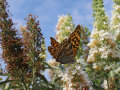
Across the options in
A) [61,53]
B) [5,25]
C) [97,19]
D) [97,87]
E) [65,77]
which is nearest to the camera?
[65,77]

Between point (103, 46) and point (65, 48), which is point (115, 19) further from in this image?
A: point (65, 48)

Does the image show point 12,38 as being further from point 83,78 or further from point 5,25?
point 83,78

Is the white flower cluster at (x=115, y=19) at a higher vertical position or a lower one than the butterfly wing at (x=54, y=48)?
higher

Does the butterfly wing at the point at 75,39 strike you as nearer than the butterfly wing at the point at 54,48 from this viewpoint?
Yes

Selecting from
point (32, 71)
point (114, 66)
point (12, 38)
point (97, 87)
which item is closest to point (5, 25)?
point (12, 38)

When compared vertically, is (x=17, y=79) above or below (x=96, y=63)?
below

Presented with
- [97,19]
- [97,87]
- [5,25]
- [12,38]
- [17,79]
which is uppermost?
[97,19]

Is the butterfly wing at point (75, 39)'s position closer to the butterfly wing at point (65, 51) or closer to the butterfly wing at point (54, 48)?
the butterfly wing at point (65, 51)

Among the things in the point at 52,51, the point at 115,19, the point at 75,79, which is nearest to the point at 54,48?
the point at 52,51

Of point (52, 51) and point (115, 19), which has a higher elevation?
point (115, 19)

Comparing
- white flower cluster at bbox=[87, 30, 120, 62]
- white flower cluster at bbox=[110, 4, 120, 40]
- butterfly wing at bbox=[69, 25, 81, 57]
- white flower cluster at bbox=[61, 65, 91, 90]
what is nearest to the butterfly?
butterfly wing at bbox=[69, 25, 81, 57]

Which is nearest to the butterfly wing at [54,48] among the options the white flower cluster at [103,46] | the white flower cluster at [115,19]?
the white flower cluster at [103,46]
